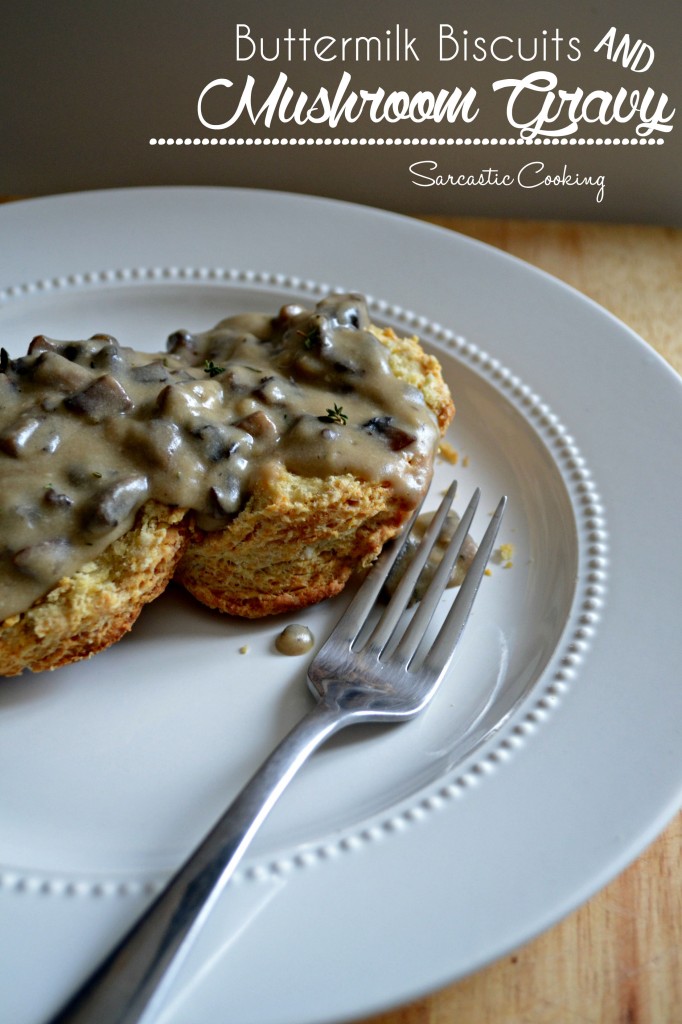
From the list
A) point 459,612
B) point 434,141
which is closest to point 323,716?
point 459,612

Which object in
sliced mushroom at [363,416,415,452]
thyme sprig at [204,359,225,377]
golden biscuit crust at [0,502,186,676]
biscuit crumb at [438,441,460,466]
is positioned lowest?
golden biscuit crust at [0,502,186,676]

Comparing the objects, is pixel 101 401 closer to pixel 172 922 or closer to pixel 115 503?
pixel 115 503

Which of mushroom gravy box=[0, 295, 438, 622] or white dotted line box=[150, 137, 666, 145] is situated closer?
mushroom gravy box=[0, 295, 438, 622]

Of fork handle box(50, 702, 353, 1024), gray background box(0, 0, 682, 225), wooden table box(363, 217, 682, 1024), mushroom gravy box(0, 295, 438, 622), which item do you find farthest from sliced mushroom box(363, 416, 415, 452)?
gray background box(0, 0, 682, 225)

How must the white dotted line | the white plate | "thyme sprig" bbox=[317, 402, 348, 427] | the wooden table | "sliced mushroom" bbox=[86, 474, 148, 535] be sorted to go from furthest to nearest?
the white dotted line < "thyme sprig" bbox=[317, 402, 348, 427] < "sliced mushroom" bbox=[86, 474, 148, 535] < the wooden table < the white plate

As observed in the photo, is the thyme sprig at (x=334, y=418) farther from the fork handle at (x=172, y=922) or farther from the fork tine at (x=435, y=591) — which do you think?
the fork handle at (x=172, y=922)

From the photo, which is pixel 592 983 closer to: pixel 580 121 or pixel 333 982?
pixel 333 982

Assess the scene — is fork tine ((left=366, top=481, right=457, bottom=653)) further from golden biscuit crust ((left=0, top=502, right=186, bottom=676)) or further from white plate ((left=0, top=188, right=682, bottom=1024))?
golden biscuit crust ((left=0, top=502, right=186, bottom=676))

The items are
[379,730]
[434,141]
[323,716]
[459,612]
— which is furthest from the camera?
[434,141]

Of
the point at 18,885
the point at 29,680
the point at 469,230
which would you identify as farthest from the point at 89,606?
the point at 469,230
